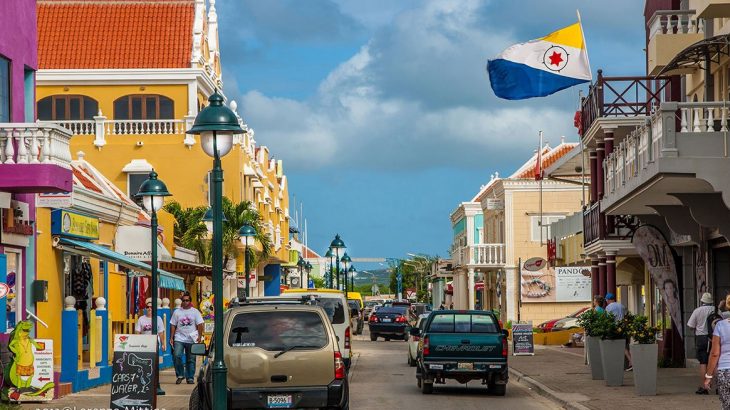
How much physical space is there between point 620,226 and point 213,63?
116ft

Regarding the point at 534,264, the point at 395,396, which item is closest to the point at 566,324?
the point at 534,264

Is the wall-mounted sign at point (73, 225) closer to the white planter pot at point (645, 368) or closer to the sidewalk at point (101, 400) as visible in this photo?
the sidewalk at point (101, 400)

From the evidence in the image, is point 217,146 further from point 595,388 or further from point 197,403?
point 595,388

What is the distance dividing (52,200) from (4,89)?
110 inches

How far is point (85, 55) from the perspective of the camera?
60906 mm

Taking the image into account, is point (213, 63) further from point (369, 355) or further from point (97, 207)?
point (97, 207)

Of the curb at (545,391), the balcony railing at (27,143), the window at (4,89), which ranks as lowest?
the curb at (545,391)

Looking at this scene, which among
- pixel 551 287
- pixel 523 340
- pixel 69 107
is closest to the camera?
pixel 523 340

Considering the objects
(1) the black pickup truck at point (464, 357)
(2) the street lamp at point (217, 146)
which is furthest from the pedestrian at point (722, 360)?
(1) the black pickup truck at point (464, 357)

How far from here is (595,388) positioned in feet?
83.7

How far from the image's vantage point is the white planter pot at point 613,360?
Result: 25.3 m

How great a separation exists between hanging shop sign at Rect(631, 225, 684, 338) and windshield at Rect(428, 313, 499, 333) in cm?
722

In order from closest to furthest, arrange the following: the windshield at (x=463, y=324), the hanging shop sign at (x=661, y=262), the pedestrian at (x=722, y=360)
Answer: the pedestrian at (x=722, y=360)
the windshield at (x=463, y=324)
the hanging shop sign at (x=661, y=262)

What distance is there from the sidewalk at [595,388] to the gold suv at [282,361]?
20.3 ft
